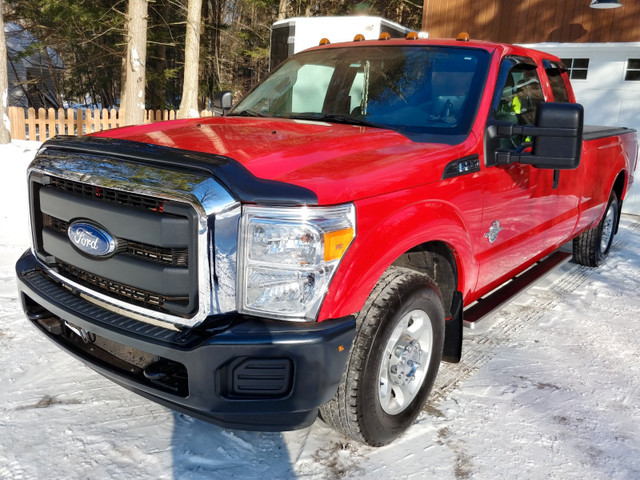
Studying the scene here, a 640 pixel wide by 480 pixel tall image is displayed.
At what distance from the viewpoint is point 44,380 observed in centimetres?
324

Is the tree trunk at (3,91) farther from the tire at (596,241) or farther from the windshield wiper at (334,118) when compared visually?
the tire at (596,241)

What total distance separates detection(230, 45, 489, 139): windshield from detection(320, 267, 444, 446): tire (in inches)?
40.1

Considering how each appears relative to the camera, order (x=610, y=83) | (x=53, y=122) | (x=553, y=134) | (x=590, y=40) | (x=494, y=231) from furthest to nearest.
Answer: (x=53, y=122) < (x=590, y=40) < (x=610, y=83) < (x=494, y=231) < (x=553, y=134)

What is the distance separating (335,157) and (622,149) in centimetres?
423

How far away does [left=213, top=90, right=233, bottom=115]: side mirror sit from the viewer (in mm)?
4564

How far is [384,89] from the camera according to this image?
3.56 meters

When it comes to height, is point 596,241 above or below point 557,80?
below

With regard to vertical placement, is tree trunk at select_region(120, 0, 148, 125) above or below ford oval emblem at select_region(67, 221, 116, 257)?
above

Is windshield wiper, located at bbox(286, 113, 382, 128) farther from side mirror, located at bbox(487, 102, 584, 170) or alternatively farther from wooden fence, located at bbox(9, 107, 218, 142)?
wooden fence, located at bbox(9, 107, 218, 142)

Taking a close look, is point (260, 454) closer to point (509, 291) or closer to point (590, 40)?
point (509, 291)

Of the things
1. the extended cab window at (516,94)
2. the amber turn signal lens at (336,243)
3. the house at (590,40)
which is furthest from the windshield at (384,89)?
the house at (590,40)

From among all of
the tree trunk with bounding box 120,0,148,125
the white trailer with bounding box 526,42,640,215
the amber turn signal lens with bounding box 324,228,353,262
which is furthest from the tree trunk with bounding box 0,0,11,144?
the amber turn signal lens with bounding box 324,228,353,262

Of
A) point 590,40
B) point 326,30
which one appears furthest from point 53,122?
point 590,40

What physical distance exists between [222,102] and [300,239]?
2.72 metres
